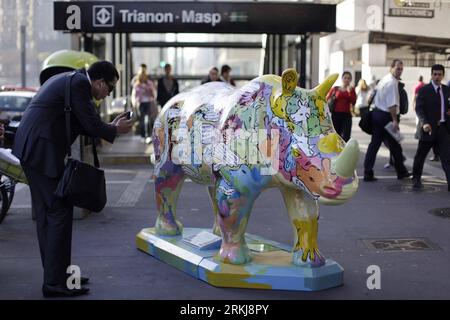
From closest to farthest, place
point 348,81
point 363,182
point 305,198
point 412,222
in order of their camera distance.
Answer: point 305,198
point 412,222
point 363,182
point 348,81

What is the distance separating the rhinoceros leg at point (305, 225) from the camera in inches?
206

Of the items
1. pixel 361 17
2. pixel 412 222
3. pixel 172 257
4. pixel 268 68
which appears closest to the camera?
pixel 172 257

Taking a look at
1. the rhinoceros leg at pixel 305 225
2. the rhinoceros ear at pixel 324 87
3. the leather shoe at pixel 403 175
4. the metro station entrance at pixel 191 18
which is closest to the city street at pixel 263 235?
the leather shoe at pixel 403 175

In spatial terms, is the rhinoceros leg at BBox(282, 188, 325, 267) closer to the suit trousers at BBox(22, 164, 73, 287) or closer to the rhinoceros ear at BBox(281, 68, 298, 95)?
the rhinoceros ear at BBox(281, 68, 298, 95)

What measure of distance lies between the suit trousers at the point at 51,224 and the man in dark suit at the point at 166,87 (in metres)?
9.81

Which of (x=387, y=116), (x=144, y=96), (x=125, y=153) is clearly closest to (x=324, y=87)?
(x=387, y=116)

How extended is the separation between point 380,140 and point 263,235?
14.1ft

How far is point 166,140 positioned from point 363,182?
5.32 meters

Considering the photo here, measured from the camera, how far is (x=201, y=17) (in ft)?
39.8

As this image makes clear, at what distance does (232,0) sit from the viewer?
498 inches

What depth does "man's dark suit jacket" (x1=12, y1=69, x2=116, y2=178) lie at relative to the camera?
4844mm

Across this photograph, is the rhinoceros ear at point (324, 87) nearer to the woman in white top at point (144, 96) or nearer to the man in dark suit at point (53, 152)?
the man in dark suit at point (53, 152)
